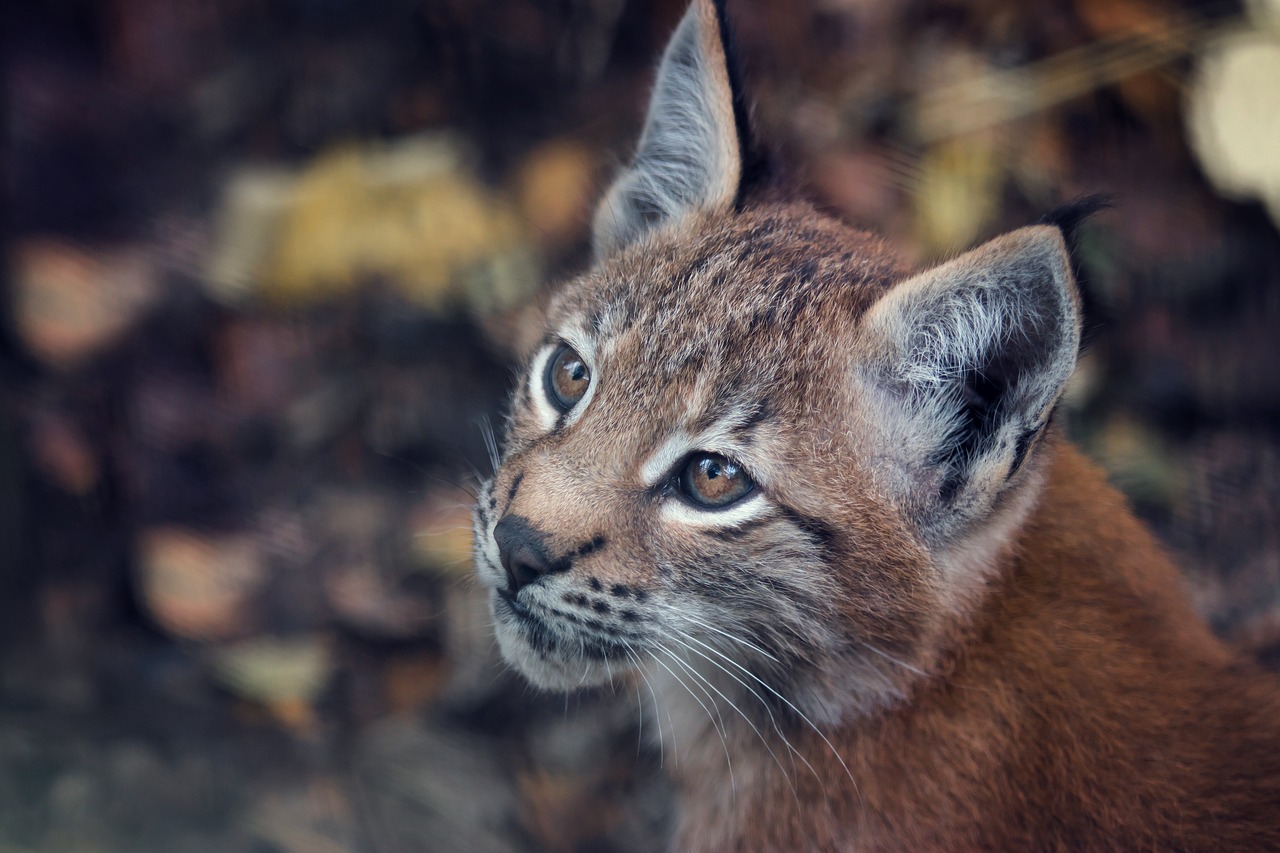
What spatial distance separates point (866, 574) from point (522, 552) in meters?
0.61

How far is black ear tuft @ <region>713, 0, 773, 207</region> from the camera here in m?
2.20

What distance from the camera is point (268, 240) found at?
3295 millimetres

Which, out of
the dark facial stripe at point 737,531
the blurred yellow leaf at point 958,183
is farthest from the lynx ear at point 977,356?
the blurred yellow leaf at point 958,183

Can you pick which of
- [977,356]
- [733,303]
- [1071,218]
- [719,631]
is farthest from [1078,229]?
[719,631]

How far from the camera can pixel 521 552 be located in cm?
192

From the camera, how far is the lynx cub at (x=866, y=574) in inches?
76.5

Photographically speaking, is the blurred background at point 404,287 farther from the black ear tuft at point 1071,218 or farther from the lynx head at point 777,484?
the black ear tuft at point 1071,218

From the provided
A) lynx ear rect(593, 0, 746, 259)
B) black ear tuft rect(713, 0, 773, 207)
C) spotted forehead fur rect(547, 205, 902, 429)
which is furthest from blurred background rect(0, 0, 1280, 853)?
spotted forehead fur rect(547, 205, 902, 429)

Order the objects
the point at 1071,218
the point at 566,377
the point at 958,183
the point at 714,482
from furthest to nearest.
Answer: the point at 958,183 → the point at 566,377 → the point at 714,482 → the point at 1071,218

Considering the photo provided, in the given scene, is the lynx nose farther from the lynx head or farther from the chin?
the chin

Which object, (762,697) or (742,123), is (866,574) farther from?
(742,123)

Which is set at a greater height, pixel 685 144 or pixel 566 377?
pixel 685 144

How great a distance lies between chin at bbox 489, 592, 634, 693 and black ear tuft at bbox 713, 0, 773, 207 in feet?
3.25

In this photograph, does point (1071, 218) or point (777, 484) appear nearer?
point (1071, 218)
